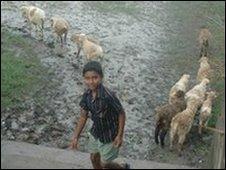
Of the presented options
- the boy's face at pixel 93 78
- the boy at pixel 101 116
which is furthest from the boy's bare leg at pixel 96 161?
the boy's face at pixel 93 78

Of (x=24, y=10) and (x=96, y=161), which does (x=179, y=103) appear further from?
(x=24, y=10)

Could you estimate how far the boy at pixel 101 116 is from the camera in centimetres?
411

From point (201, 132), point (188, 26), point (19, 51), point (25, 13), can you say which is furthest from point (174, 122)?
point (188, 26)

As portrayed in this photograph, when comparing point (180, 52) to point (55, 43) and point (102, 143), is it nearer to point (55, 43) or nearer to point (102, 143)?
point (55, 43)

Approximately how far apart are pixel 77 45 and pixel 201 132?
352 centimetres

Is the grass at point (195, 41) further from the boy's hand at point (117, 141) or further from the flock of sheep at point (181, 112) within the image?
the boy's hand at point (117, 141)

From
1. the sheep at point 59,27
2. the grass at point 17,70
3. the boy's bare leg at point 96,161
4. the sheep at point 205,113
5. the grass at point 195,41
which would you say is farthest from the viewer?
the sheep at point 59,27

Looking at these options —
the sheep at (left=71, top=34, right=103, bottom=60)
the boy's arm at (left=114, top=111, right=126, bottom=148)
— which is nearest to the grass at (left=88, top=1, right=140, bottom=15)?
the sheep at (left=71, top=34, right=103, bottom=60)

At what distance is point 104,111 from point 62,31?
5450mm

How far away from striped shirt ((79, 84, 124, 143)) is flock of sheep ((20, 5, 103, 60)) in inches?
172

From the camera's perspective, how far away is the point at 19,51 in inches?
337

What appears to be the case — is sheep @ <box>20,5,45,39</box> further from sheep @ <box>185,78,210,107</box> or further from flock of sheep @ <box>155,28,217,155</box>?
sheep @ <box>185,78,210,107</box>

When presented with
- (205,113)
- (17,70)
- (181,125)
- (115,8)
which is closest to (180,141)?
(181,125)

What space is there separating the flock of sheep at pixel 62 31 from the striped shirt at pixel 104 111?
437 centimetres
